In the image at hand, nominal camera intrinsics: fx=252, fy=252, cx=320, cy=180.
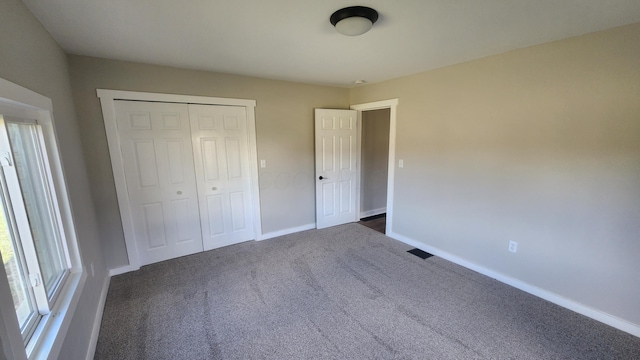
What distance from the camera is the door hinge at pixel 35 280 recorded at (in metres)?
1.32

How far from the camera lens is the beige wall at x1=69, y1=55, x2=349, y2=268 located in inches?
98.5

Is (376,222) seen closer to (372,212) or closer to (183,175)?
(372,212)

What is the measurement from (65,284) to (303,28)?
2367mm

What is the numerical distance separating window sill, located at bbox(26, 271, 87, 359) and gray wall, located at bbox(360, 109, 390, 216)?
3.86 m

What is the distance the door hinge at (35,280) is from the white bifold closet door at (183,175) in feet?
5.17

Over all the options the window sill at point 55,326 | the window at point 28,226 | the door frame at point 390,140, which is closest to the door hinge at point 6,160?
the window at point 28,226

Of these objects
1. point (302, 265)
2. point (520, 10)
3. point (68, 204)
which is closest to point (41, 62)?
point (68, 204)

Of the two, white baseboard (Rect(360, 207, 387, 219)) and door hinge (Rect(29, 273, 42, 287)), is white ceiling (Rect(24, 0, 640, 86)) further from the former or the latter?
white baseboard (Rect(360, 207, 387, 219))

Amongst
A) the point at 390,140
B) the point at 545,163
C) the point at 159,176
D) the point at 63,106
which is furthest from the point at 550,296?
the point at 63,106

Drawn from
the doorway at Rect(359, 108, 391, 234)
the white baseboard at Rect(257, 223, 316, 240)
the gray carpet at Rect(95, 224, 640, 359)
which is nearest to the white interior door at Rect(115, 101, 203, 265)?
the gray carpet at Rect(95, 224, 640, 359)

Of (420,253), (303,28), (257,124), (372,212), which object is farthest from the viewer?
→ (372,212)

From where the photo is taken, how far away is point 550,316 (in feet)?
6.87

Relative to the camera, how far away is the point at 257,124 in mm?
3424

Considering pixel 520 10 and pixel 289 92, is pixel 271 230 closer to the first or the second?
pixel 289 92
